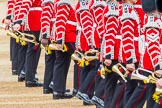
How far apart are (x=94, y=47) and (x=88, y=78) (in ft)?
1.88

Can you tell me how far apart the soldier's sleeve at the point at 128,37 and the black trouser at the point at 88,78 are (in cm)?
221

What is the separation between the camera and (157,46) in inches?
411

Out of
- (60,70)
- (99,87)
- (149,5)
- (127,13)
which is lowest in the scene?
(99,87)

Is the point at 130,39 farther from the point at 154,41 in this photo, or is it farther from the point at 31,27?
the point at 31,27

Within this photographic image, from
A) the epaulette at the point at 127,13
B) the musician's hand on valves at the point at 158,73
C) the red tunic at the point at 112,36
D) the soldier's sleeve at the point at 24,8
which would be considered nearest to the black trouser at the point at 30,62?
the soldier's sleeve at the point at 24,8

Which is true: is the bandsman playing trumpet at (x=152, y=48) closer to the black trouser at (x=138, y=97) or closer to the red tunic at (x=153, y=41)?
the red tunic at (x=153, y=41)

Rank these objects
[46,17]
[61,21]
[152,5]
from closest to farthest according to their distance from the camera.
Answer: [152,5], [61,21], [46,17]

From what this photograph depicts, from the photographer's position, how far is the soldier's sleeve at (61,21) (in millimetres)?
14250

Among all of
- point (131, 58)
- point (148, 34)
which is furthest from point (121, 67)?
point (148, 34)

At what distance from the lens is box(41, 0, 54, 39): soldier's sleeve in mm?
14992

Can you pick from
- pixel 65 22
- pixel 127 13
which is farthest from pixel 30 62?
pixel 127 13

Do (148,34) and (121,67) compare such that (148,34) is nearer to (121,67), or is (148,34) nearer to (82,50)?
(121,67)

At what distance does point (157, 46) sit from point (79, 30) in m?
3.37

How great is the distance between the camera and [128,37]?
11383mm
